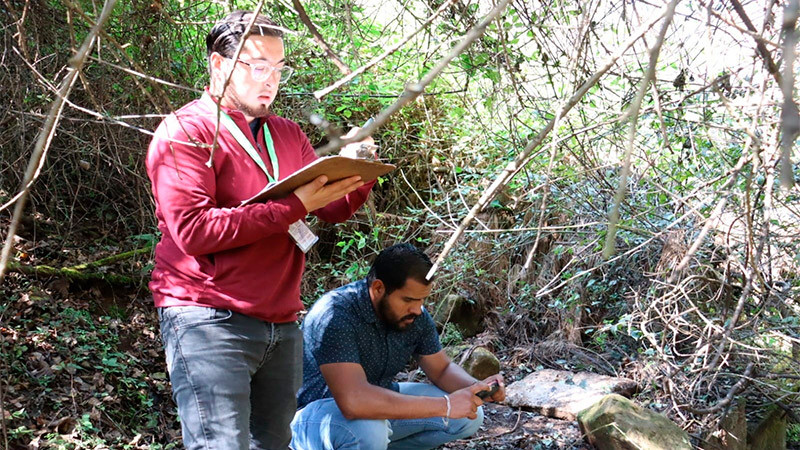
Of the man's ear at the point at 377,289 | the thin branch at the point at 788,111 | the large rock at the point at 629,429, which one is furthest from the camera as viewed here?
the large rock at the point at 629,429

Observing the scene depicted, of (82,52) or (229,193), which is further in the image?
(229,193)

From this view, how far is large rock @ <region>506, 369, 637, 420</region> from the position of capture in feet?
15.9

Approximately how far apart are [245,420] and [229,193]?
26.0 inches

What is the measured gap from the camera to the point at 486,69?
3.50m

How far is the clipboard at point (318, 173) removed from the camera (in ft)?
7.42

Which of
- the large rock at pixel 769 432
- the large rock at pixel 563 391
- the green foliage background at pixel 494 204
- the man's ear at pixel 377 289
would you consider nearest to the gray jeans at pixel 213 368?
the man's ear at pixel 377 289

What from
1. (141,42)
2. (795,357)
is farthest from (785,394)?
(141,42)

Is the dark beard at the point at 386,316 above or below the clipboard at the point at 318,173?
below

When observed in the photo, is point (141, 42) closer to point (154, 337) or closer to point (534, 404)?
point (154, 337)

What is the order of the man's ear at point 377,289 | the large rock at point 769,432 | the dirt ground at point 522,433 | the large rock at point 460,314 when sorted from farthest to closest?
1. the large rock at point 460,314
2. the large rock at point 769,432
3. the dirt ground at point 522,433
4. the man's ear at point 377,289

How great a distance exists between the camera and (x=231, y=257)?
236 centimetres

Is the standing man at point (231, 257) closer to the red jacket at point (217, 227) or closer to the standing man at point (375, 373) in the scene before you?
the red jacket at point (217, 227)

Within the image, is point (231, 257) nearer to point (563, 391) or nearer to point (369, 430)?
point (369, 430)

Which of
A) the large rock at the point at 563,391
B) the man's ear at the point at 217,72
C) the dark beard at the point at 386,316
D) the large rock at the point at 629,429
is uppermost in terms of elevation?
the man's ear at the point at 217,72
